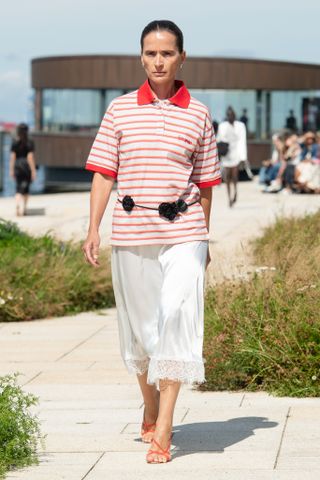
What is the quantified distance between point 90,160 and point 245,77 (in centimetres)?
3725

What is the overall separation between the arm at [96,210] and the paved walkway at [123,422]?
92cm

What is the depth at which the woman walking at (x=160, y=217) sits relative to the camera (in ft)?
20.0

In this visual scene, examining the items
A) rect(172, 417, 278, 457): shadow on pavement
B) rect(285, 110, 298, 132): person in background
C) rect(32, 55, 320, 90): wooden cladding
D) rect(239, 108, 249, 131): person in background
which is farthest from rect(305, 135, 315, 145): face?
rect(172, 417, 278, 457): shadow on pavement

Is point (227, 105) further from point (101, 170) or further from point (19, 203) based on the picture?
point (101, 170)

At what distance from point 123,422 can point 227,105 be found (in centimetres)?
3537

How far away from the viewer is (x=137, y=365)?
20.8 ft

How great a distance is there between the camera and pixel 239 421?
7145 millimetres

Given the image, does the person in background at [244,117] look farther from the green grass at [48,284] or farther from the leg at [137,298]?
the leg at [137,298]

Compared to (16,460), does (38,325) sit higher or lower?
lower

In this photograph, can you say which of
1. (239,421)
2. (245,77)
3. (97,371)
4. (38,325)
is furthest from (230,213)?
(245,77)

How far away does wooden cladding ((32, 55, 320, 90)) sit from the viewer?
1693 inches

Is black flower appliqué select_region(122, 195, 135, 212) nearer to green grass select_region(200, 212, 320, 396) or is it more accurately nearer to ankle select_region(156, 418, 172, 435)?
ankle select_region(156, 418, 172, 435)

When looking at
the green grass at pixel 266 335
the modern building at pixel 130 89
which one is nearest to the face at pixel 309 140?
the modern building at pixel 130 89

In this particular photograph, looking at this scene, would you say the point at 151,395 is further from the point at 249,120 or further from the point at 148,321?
the point at 249,120
